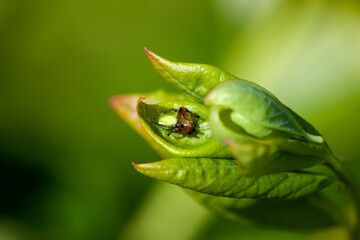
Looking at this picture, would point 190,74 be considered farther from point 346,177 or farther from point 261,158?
point 346,177

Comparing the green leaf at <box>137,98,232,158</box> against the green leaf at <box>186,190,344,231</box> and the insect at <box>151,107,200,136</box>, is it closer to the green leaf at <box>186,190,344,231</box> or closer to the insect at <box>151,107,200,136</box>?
the insect at <box>151,107,200,136</box>

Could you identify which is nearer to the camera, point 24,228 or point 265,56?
point 24,228

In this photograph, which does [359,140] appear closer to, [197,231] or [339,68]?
[339,68]

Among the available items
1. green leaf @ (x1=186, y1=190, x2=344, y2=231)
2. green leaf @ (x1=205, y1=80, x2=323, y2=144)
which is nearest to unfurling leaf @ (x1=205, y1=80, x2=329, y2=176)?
green leaf @ (x1=205, y1=80, x2=323, y2=144)

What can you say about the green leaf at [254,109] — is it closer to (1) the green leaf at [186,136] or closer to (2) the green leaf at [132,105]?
(1) the green leaf at [186,136]

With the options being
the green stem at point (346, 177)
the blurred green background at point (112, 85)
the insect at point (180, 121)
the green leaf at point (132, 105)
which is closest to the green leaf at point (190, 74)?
the insect at point (180, 121)

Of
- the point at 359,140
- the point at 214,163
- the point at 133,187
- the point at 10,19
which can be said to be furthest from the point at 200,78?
the point at 10,19

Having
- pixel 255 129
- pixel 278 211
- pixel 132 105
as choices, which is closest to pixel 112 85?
pixel 132 105
